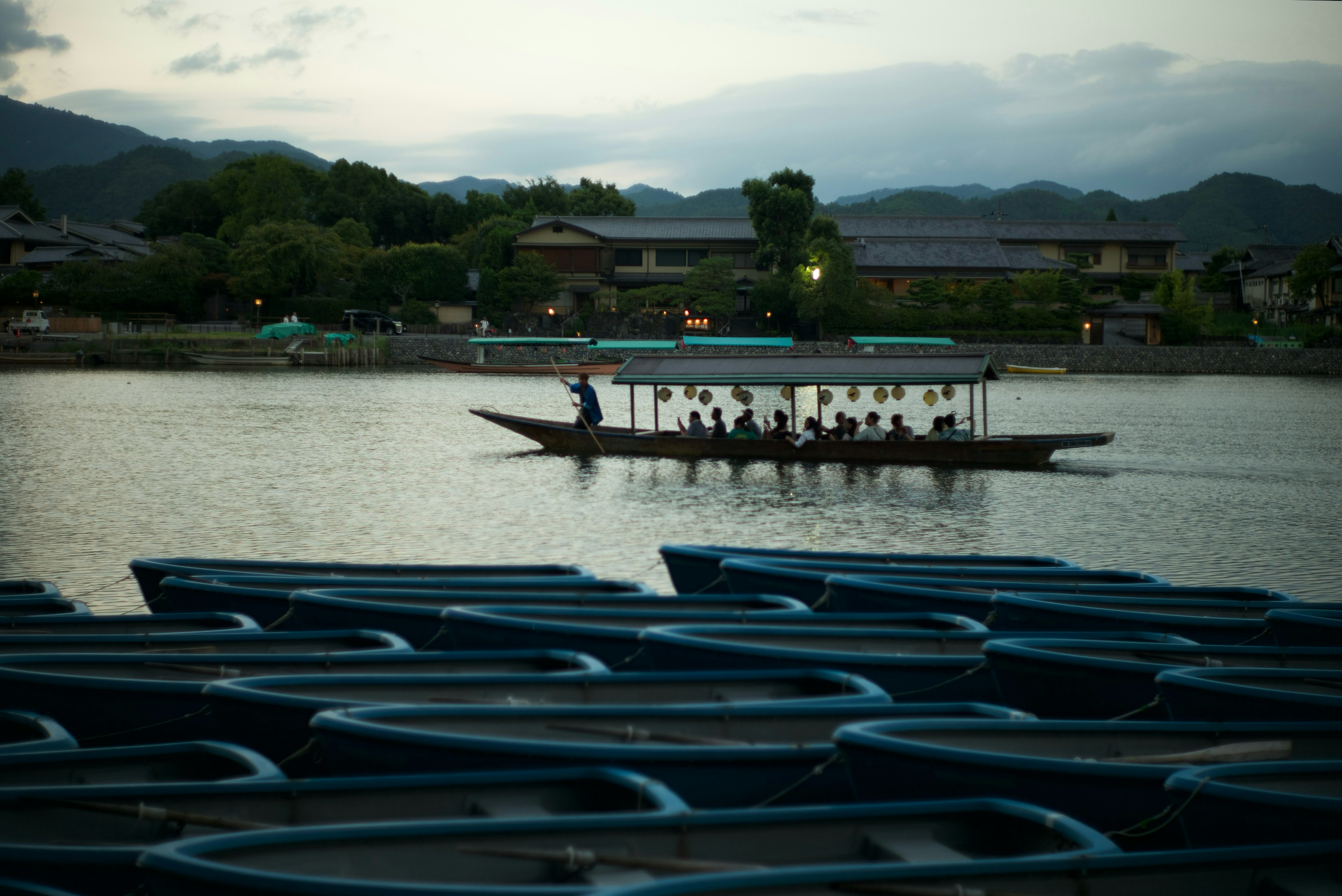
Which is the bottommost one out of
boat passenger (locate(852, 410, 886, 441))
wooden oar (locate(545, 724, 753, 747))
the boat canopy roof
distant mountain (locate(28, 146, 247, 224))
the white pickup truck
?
wooden oar (locate(545, 724, 753, 747))

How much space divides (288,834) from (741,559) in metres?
6.00

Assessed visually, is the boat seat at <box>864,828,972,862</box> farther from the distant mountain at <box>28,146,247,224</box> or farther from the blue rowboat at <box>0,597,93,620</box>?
the distant mountain at <box>28,146,247,224</box>

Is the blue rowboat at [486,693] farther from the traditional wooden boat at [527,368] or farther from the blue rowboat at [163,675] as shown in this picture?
the traditional wooden boat at [527,368]

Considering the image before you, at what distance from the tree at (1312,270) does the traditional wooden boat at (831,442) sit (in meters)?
53.3

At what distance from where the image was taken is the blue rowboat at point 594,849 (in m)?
3.23

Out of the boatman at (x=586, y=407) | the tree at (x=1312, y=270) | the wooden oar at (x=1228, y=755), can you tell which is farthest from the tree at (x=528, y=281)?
the wooden oar at (x=1228, y=755)

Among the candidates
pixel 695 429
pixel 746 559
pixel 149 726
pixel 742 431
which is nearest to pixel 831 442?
pixel 742 431

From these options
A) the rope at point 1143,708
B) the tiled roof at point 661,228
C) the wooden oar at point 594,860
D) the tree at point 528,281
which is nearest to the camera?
the wooden oar at point 594,860

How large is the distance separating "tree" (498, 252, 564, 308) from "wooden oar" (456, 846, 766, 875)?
193 ft

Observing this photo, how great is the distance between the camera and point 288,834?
345cm

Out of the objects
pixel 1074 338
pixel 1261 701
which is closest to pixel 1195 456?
pixel 1261 701

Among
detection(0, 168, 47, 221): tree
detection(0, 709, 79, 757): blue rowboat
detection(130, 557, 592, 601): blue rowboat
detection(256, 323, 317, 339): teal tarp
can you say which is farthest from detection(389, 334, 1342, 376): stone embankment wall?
→ detection(0, 709, 79, 757): blue rowboat

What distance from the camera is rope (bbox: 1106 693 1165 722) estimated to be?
6242 mm

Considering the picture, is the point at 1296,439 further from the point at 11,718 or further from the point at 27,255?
the point at 27,255
